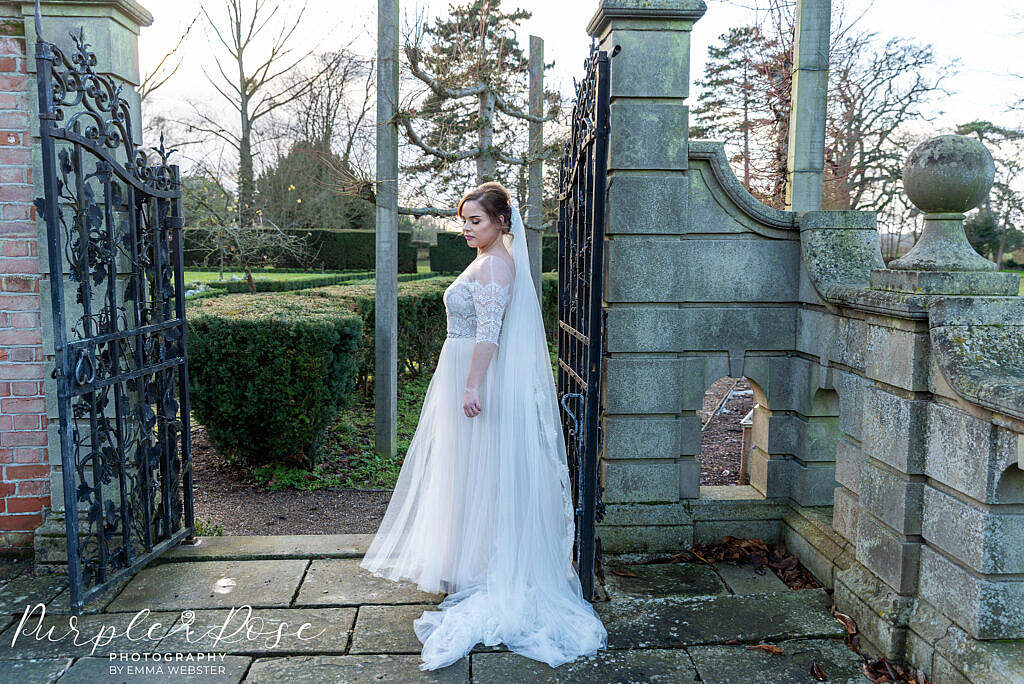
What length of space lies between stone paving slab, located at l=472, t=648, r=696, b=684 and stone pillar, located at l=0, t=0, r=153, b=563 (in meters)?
2.53

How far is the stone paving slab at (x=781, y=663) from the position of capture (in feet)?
9.50

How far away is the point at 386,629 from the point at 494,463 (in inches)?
35.9

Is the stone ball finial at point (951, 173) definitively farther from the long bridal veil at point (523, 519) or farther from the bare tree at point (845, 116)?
the bare tree at point (845, 116)

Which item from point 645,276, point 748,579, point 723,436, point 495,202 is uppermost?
point 495,202

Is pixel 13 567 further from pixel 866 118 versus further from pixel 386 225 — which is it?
pixel 866 118

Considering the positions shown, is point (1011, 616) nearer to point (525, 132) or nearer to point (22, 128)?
point (22, 128)

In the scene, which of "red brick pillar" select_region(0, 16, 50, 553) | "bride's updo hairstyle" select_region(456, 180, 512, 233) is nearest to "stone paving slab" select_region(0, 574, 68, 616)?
"red brick pillar" select_region(0, 16, 50, 553)

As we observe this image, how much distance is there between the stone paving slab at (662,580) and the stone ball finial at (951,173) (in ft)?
7.12

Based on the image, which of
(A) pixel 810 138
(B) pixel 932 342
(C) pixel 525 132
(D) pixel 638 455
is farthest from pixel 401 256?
(B) pixel 932 342

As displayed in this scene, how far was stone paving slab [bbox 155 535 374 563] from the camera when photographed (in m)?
4.05

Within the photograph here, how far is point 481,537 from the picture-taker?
11.6 feet

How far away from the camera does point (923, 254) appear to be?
304cm

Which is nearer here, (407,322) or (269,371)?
(269,371)

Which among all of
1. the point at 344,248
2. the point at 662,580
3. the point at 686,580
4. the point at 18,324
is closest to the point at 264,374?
the point at 18,324
